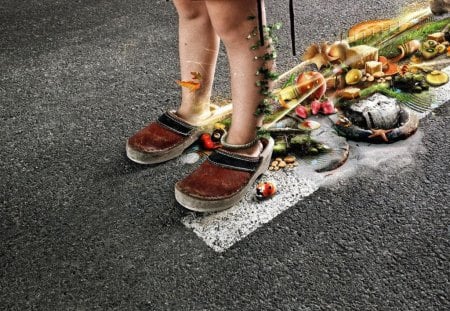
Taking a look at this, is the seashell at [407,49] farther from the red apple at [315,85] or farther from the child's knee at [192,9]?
the child's knee at [192,9]

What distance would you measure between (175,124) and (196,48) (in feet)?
1.19

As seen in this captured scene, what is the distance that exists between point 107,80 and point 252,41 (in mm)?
1401

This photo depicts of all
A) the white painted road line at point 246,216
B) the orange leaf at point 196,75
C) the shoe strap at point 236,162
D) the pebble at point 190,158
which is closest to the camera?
the white painted road line at point 246,216

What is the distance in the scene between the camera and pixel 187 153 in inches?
93.0

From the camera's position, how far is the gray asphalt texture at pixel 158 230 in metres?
1.72

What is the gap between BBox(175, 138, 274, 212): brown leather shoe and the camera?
6.57 feet

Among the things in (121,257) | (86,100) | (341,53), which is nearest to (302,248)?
(121,257)

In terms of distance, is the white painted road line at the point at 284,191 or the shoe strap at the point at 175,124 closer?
the white painted road line at the point at 284,191

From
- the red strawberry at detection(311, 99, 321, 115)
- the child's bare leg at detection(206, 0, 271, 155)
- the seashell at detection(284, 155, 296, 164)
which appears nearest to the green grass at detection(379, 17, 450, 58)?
the red strawberry at detection(311, 99, 321, 115)

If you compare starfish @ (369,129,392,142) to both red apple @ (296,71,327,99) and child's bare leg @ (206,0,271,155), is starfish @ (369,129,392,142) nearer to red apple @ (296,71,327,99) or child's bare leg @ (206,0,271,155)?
red apple @ (296,71,327,99)

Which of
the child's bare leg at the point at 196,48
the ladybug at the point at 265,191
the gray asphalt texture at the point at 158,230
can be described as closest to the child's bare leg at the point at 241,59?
the ladybug at the point at 265,191

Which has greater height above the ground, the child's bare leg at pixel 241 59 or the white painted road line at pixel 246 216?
the child's bare leg at pixel 241 59

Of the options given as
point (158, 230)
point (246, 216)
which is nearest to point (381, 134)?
point (246, 216)

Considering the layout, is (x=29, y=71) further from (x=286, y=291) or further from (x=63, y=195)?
(x=286, y=291)
